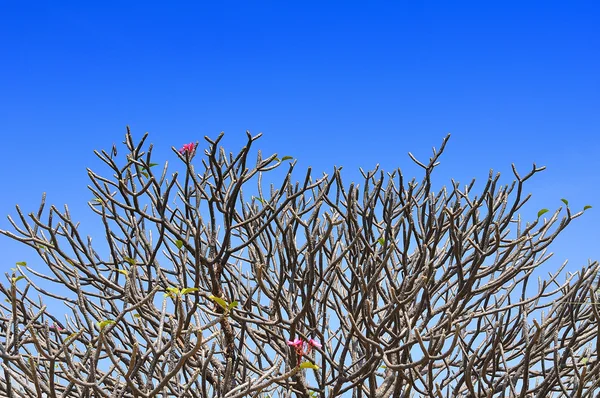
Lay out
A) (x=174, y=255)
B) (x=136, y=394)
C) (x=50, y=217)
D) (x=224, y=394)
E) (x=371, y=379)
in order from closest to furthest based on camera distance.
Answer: (x=136, y=394) < (x=224, y=394) < (x=371, y=379) < (x=50, y=217) < (x=174, y=255)

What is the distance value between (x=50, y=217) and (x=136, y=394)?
1.59 meters

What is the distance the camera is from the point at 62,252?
374 centimetres

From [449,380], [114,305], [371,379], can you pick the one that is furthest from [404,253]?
[114,305]

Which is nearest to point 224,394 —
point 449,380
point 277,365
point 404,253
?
point 277,365

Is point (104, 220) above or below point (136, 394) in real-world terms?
above

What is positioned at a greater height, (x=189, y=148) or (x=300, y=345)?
(x=189, y=148)

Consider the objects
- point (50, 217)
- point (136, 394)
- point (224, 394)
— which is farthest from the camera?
point (50, 217)

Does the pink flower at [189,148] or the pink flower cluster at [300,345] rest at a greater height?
the pink flower at [189,148]

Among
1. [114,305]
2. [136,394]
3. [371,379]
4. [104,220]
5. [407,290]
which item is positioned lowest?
[136,394]

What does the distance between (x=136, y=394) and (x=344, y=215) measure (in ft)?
5.63

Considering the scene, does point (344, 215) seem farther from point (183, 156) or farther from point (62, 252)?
point (62, 252)

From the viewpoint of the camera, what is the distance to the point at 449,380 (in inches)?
156

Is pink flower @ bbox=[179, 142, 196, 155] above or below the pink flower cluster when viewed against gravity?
above

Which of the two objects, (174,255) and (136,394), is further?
(174,255)
